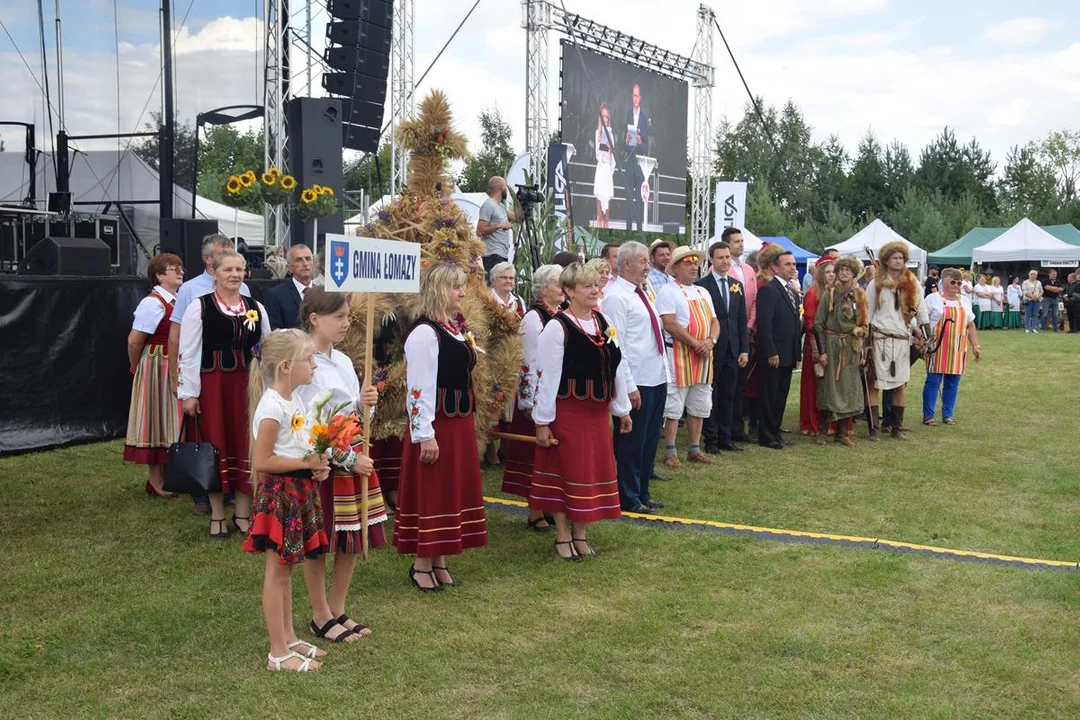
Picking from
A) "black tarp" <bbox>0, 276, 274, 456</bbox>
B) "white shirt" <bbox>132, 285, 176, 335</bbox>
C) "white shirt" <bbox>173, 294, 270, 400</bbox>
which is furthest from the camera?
"black tarp" <bbox>0, 276, 274, 456</bbox>

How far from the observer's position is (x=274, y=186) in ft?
33.2

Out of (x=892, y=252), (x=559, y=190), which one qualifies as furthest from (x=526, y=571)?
(x=559, y=190)

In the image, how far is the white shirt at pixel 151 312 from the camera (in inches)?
267

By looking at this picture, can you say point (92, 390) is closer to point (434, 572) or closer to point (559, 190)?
point (434, 572)

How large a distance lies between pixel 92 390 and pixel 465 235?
3.29m

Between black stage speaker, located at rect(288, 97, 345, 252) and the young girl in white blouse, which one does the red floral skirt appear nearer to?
the young girl in white blouse

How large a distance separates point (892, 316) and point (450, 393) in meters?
6.34

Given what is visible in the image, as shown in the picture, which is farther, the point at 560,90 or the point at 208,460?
the point at 560,90

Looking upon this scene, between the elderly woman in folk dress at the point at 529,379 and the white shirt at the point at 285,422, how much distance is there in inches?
109

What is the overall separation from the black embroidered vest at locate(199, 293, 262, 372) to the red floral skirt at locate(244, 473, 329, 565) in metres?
2.18

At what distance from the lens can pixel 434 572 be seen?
5.21m

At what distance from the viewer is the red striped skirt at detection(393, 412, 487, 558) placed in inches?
198

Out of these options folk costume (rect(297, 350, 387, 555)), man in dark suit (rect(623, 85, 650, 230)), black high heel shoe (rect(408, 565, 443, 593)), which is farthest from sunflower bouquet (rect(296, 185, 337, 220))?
man in dark suit (rect(623, 85, 650, 230))

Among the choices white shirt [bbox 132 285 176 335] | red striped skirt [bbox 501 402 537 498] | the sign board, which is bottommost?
red striped skirt [bbox 501 402 537 498]
